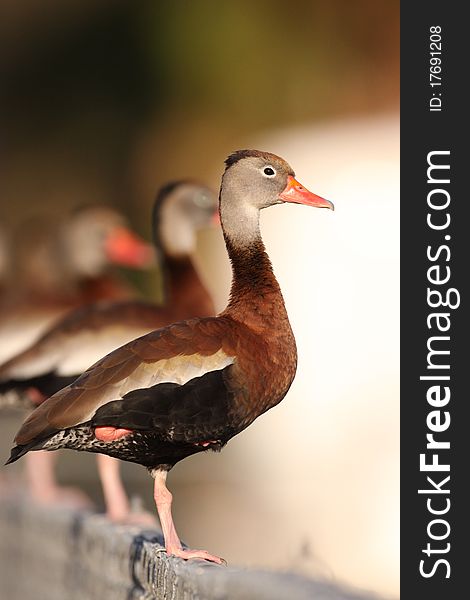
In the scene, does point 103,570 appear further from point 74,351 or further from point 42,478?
point 42,478

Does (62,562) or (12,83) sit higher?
(12,83)

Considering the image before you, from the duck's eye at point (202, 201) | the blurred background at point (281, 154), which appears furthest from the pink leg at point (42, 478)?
the duck's eye at point (202, 201)

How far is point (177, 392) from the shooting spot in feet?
10.8

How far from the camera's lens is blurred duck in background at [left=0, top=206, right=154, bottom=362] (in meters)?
6.71

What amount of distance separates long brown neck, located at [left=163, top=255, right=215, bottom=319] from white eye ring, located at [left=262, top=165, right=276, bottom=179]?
5.62 feet

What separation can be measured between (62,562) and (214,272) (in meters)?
8.21

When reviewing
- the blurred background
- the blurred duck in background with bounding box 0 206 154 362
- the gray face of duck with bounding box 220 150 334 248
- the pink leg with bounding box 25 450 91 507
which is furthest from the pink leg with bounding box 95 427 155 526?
the blurred background

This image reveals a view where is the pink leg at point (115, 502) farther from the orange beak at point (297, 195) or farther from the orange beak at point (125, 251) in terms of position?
the orange beak at point (125, 251)

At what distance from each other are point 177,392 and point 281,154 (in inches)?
352

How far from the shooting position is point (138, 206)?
45.4 feet

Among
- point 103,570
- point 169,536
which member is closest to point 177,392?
point 169,536

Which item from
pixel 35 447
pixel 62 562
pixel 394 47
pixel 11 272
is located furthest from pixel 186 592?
pixel 394 47

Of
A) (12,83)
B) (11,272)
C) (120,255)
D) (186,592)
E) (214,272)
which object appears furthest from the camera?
(12,83)

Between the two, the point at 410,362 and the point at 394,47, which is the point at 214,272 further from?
the point at 410,362
